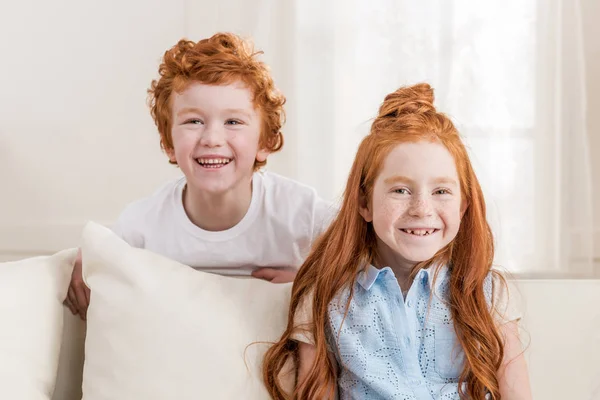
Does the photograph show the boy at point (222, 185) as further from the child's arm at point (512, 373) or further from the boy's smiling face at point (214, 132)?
the child's arm at point (512, 373)

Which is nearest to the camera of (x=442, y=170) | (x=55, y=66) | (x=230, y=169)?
(x=442, y=170)

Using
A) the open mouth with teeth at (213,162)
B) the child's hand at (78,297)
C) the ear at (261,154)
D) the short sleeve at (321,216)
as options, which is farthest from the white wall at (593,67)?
the child's hand at (78,297)

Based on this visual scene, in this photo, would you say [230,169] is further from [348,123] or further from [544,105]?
[544,105]

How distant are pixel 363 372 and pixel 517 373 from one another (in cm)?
24

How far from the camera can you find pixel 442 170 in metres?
1.19

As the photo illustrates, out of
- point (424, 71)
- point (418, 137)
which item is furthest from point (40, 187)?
point (418, 137)

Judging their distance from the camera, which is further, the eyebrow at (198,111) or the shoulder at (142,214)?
the shoulder at (142,214)

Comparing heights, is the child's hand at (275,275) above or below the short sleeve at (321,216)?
below

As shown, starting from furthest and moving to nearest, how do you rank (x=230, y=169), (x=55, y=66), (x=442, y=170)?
(x=55, y=66) → (x=230, y=169) → (x=442, y=170)

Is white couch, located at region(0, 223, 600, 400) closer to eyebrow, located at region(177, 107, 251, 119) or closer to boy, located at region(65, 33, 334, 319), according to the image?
boy, located at region(65, 33, 334, 319)

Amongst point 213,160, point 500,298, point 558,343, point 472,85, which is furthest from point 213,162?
point 472,85

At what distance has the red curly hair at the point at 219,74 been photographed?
1412 millimetres

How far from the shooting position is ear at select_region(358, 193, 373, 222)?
1270 mm

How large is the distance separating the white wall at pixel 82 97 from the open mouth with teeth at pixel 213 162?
614mm
